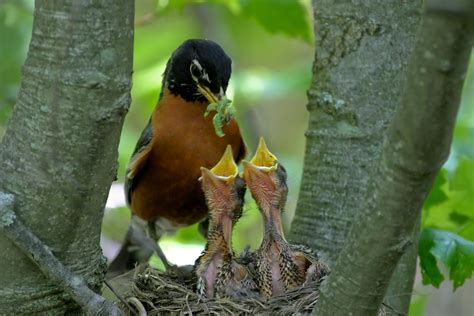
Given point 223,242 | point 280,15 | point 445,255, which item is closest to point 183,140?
point 280,15

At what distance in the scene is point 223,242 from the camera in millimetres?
3219

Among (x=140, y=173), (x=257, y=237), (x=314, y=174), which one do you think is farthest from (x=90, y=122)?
(x=257, y=237)

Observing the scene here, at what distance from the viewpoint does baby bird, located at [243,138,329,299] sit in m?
3.04

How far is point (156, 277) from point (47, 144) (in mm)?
1129

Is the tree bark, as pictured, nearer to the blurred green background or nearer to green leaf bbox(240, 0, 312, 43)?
the blurred green background

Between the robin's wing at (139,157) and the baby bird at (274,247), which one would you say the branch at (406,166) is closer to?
the baby bird at (274,247)

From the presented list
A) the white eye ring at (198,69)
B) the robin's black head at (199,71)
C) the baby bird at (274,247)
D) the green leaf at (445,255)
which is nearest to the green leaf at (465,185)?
the green leaf at (445,255)

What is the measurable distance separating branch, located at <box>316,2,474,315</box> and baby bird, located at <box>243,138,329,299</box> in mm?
1046

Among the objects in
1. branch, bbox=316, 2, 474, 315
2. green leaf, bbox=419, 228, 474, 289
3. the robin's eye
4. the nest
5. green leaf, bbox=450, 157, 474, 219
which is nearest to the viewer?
branch, bbox=316, 2, 474, 315

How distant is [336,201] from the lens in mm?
2994

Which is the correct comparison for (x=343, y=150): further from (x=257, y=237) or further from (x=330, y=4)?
(x=257, y=237)

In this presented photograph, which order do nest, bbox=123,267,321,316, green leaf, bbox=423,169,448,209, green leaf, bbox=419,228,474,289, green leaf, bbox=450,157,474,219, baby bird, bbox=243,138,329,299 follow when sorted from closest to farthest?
nest, bbox=123,267,321,316 → green leaf, bbox=419,228,474,289 → baby bird, bbox=243,138,329,299 → green leaf, bbox=423,169,448,209 → green leaf, bbox=450,157,474,219

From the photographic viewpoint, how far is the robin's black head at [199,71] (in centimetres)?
388

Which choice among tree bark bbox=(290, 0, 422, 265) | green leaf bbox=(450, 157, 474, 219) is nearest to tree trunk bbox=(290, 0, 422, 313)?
tree bark bbox=(290, 0, 422, 265)
